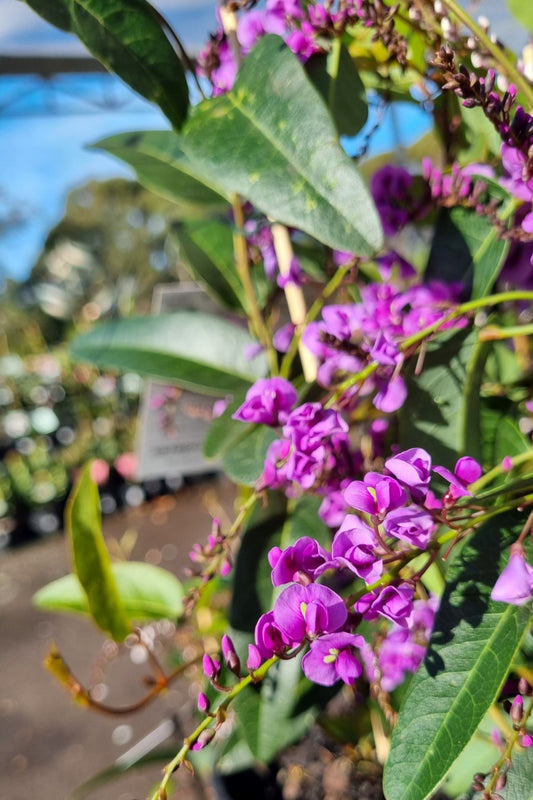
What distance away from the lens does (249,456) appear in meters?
0.47

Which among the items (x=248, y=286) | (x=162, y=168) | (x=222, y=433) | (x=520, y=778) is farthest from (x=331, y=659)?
(x=162, y=168)

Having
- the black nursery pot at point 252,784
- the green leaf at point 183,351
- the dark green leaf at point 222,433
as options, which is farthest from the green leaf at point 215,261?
the black nursery pot at point 252,784

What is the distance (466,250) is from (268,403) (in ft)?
0.61

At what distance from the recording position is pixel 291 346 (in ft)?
1.76

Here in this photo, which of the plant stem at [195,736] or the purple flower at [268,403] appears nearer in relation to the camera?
the plant stem at [195,736]

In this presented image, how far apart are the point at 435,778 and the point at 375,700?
345mm

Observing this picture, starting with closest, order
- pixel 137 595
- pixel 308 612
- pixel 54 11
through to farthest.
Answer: pixel 308 612 < pixel 54 11 < pixel 137 595

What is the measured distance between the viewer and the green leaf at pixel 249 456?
46 centimetres

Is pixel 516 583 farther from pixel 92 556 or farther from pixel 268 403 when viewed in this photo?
pixel 92 556

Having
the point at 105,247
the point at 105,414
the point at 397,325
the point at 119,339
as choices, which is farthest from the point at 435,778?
the point at 105,247

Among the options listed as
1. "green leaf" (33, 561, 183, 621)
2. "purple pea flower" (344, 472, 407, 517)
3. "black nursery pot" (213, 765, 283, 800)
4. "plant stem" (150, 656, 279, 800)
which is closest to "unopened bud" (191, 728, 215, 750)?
"plant stem" (150, 656, 279, 800)

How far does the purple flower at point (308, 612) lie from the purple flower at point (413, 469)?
6 centimetres

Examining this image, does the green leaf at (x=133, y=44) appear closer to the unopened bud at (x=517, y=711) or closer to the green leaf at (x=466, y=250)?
the green leaf at (x=466, y=250)

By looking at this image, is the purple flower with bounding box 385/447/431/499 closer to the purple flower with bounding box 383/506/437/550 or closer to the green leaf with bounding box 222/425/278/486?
the purple flower with bounding box 383/506/437/550
